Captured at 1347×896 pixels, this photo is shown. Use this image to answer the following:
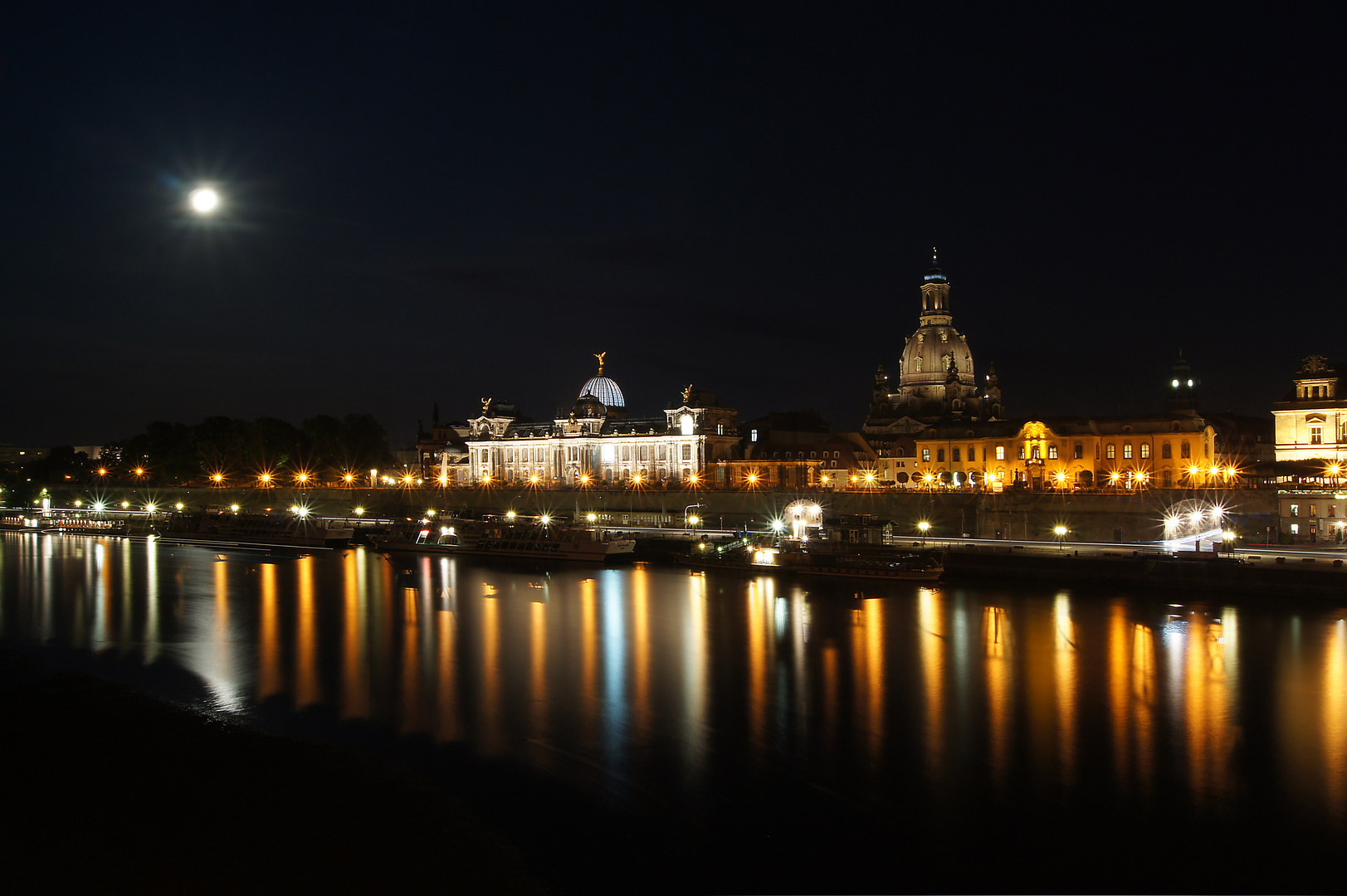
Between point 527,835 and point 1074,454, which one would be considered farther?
point 1074,454

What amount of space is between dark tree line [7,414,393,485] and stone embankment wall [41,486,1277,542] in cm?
474

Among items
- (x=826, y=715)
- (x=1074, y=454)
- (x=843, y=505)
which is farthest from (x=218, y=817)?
(x=1074, y=454)

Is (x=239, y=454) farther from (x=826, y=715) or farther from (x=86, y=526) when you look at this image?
(x=826, y=715)

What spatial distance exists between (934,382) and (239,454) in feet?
224

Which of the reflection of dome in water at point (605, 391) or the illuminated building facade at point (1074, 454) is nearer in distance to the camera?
the illuminated building facade at point (1074, 454)

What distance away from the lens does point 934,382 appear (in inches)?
3784

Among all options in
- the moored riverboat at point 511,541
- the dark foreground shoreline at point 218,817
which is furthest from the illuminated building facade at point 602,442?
the dark foreground shoreline at point 218,817

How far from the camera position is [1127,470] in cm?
6444

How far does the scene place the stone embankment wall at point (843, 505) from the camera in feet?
165

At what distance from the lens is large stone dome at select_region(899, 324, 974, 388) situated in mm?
96875

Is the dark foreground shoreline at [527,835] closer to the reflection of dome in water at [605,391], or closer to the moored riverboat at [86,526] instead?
the moored riverboat at [86,526]

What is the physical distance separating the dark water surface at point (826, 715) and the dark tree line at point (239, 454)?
6101 cm

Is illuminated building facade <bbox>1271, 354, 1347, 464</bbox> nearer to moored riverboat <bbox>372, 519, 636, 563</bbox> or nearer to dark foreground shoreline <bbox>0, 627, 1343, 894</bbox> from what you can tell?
moored riverboat <bbox>372, 519, 636, 563</bbox>

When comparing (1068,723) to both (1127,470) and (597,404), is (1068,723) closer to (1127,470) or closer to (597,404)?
(1127,470)
